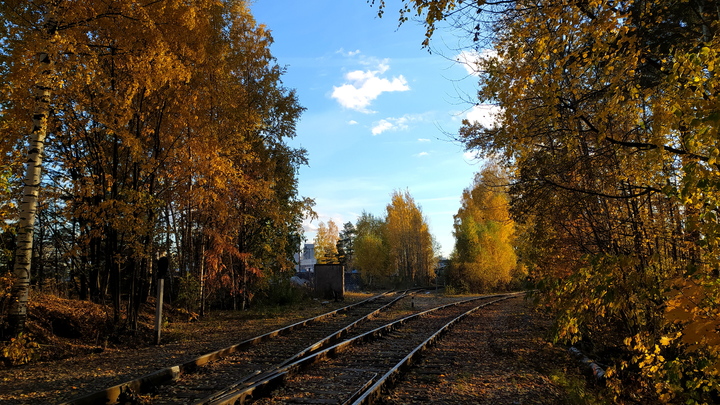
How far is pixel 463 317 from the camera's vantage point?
55.4ft

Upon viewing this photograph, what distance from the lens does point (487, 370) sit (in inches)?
317

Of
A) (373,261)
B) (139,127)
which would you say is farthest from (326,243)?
(139,127)

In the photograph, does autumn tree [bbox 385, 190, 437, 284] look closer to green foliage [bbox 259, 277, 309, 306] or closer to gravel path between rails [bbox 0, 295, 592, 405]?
green foliage [bbox 259, 277, 309, 306]

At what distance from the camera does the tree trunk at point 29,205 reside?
311 inches

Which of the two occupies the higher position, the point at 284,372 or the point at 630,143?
the point at 630,143

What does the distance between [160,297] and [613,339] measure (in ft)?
35.4

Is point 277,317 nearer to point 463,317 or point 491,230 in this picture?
point 463,317

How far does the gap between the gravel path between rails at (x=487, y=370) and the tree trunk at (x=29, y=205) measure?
7238 mm

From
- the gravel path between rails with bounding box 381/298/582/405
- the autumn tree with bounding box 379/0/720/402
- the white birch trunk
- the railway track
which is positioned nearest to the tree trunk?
the white birch trunk

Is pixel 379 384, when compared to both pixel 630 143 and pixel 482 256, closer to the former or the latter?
pixel 630 143

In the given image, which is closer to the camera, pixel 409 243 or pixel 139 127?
pixel 139 127

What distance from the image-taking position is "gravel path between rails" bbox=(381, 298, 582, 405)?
20.5 feet

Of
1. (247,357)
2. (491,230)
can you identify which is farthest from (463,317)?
(491,230)

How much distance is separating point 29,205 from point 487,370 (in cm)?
941
